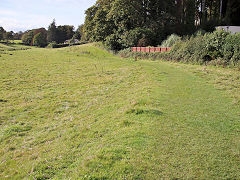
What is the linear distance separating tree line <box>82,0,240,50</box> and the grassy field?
761 inches

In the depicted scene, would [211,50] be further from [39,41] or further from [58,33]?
[58,33]

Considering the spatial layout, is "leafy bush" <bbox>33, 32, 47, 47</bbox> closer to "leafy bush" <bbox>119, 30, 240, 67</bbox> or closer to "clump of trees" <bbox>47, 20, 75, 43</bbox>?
"clump of trees" <bbox>47, 20, 75, 43</bbox>

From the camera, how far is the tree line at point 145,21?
28.7 metres

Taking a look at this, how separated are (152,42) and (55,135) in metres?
24.5

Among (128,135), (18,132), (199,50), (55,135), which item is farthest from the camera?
(199,50)

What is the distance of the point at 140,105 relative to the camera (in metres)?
7.37

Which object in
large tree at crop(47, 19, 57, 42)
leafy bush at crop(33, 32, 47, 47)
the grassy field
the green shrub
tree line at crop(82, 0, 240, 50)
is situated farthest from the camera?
large tree at crop(47, 19, 57, 42)

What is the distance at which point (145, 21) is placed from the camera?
31.4 metres

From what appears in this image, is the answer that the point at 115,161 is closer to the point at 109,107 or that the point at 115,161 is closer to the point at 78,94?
the point at 109,107

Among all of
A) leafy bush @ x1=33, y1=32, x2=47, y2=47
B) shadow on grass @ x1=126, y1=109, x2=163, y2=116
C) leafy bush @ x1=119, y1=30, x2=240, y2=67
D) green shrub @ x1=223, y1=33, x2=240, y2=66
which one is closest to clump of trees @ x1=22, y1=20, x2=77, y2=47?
leafy bush @ x1=33, y1=32, x2=47, y2=47

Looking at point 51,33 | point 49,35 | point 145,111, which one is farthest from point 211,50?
point 51,33

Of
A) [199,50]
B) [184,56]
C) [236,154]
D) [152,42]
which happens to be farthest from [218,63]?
[152,42]

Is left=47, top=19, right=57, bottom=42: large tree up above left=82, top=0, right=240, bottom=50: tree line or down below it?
above

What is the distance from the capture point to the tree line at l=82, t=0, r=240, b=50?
28.7 meters
